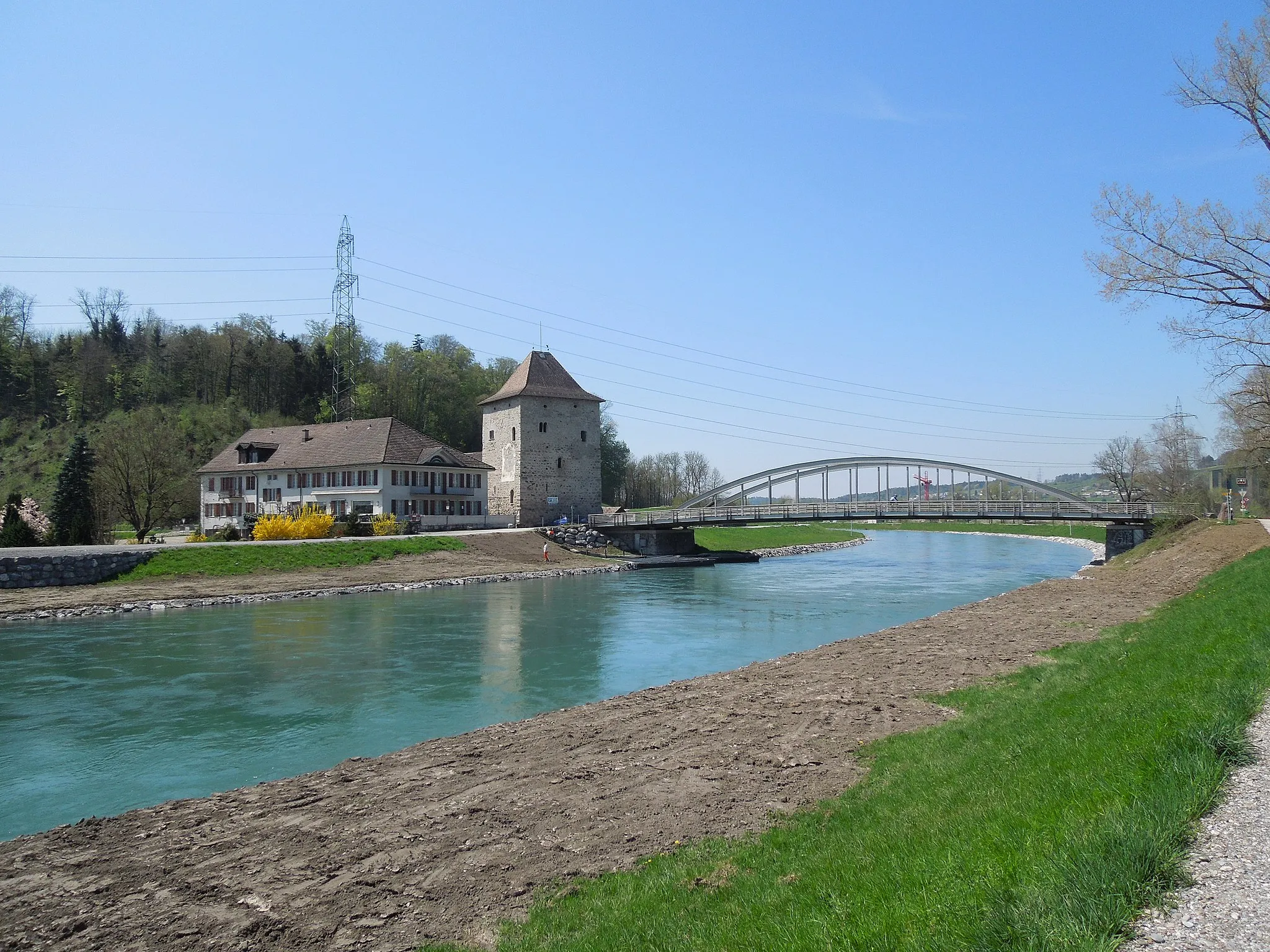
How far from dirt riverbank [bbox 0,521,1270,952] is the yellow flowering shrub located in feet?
99.0

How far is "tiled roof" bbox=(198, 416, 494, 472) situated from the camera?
4472cm

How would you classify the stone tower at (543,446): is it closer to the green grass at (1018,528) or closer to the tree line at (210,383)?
the tree line at (210,383)

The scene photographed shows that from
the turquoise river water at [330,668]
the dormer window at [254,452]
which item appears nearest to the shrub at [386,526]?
the turquoise river water at [330,668]

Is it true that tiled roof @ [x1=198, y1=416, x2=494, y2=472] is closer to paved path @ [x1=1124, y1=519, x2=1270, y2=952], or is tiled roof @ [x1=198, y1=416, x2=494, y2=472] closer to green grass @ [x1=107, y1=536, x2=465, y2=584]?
green grass @ [x1=107, y1=536, x2=465, y2=584]

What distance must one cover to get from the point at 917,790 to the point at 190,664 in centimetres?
1532

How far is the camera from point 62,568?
86.8 ft

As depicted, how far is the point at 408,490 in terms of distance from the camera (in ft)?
147

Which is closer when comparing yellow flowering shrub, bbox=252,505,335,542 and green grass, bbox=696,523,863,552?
yellow flowering shrub, bbox=252,505,335,542

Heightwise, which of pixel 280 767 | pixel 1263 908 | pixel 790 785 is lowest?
pixel 280 767

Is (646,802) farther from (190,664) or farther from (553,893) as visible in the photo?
(190,664)

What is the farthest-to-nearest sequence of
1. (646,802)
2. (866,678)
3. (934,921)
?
(866,678)
(646,802)
(934,921)

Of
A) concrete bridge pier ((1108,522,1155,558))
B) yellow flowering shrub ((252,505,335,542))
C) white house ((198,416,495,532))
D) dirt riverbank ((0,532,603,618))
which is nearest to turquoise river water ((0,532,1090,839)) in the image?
dirt riverbank ((0,532,603,618))

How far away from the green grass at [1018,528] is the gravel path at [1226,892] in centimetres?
6760

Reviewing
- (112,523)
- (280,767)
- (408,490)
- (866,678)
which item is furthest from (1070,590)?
(112,523)
